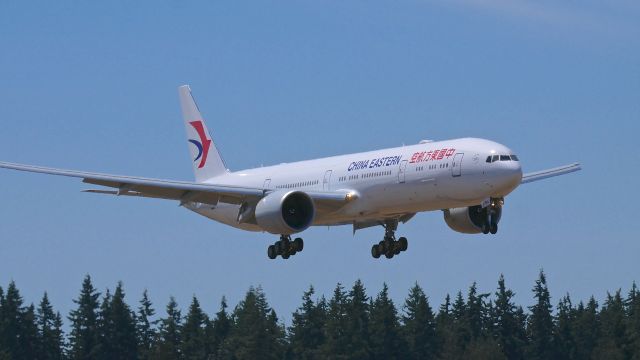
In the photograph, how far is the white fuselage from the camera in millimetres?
63031

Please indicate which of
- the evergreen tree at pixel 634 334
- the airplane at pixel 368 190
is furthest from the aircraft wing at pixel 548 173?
the evergreen tree at pixel 634 334

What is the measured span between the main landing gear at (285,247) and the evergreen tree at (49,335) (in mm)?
80180

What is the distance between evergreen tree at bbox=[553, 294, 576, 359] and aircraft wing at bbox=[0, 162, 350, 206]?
9280 centimetres

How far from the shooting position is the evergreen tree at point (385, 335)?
496 feet

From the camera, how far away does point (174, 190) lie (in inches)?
2756

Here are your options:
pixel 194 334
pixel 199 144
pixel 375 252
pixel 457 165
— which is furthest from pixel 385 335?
pixel 457 165

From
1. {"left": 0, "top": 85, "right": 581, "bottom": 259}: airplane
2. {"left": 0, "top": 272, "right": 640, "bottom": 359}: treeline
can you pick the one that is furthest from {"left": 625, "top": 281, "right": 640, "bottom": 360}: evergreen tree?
{"left": 0, "top": 85, "right": 581, "bottom": 259}: airplane

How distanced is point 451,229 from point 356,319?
8125 centimetres

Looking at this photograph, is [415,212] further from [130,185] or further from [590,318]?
[590,318]

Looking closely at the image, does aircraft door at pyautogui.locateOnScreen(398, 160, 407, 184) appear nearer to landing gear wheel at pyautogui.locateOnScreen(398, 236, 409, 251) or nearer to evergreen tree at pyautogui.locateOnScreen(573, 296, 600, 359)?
landing gear wheel at pyautogui.locateOnScreen(398, 236, 409, 251)

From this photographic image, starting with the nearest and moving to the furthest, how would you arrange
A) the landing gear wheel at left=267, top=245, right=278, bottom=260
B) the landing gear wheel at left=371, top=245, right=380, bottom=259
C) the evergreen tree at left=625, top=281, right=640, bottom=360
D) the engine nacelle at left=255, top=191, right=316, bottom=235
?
the engine nacelle at left=255, top=191, right=316, bottom=235 → the landing gear wheel at left=267, top=245, right=278, bottom=260 → the landing gear wheel at left=371, top=245, right=380, bottom=259 → the evergreen tree at left=625, top=281, right=640, bottom=360

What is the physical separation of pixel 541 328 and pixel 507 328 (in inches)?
161

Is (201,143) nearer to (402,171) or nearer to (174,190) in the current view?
(174,190)

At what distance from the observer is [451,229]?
71562 millimetres
